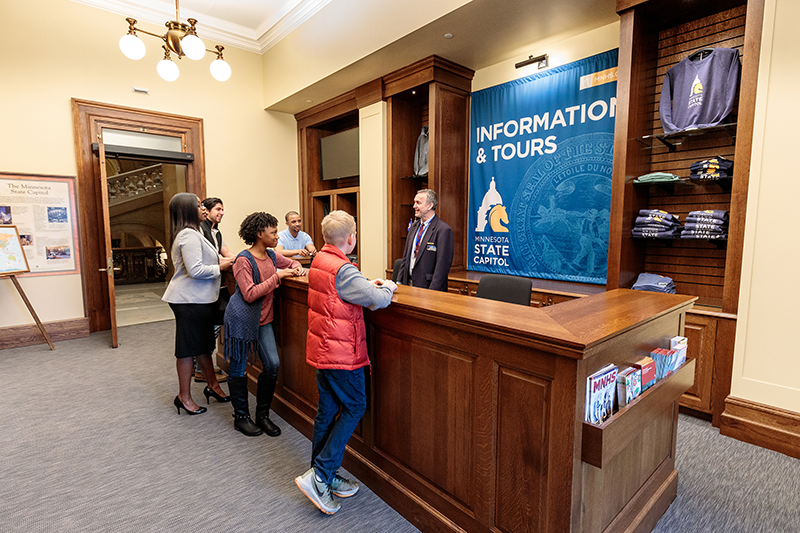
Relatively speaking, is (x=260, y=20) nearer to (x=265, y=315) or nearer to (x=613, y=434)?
(x=265, y=315)

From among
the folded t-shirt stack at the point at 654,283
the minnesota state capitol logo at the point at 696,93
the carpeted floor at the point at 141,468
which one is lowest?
the carpeted floor at the point at 141,468

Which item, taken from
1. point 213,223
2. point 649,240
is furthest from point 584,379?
point 213,223

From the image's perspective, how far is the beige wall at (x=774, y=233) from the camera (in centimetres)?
247

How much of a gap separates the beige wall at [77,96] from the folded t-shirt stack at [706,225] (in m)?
5.77

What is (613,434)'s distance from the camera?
4.48ft

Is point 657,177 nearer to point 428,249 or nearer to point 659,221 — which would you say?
point 659,221

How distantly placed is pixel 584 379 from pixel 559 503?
436 millimetres

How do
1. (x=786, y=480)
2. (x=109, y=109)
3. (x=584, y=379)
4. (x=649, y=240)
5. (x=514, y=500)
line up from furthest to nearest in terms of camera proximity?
(x=109, y=109), (x=649, y=240), (x=786, y=480), (x=514, y=500), (x=584, y=379)

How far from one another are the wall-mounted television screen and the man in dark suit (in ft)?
7.83

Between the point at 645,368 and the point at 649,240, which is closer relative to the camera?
the point at 645,368

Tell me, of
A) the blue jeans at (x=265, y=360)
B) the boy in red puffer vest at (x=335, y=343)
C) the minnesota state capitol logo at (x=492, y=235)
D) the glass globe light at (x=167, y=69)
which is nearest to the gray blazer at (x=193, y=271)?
the blue jeans at (x=265, y=360)

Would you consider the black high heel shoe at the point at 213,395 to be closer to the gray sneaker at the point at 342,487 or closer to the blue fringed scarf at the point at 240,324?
the blue fringed scarf at the point at 240,324

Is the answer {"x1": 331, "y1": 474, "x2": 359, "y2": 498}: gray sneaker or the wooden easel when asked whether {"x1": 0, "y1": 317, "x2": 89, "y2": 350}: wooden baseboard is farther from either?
{"x1": 331, "y1": 474, "x2": 359, "y2": 498}: gray sneaker

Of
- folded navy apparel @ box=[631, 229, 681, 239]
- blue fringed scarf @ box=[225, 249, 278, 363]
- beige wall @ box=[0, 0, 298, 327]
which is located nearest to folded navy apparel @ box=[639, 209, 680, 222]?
folded navy apparel @ box=[631, 229, 681, 239]
